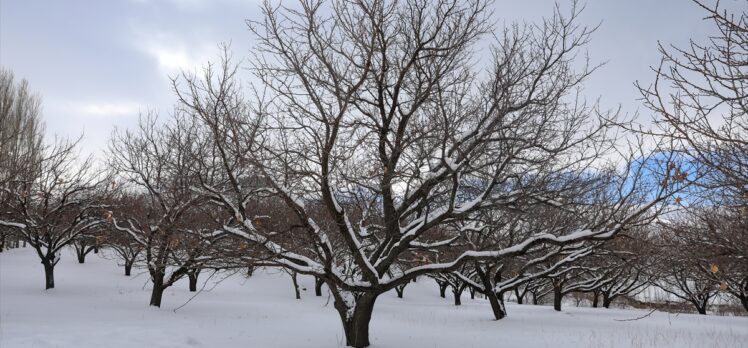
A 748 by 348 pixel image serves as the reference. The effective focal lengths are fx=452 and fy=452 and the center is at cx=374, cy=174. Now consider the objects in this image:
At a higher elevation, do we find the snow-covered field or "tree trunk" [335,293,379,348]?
"tree trunk" [335,293,379,348]

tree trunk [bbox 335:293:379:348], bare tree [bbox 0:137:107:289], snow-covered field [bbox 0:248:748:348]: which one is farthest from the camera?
bare tree [bbox 0:137:107:289]

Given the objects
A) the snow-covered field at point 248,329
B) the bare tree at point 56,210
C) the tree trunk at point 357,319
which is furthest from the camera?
the bare tree at point 56,210

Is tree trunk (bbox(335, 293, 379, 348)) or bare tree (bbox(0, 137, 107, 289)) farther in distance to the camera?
bare tree (bbox(0, 137, 107, 289))

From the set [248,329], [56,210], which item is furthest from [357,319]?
[56,210]

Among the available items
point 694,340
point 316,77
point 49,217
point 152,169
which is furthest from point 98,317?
point 694,340

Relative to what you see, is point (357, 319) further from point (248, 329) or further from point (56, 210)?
point (56, 210)

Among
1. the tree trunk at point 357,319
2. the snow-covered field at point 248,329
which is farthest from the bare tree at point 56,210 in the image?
the tree trunk at point 357,319

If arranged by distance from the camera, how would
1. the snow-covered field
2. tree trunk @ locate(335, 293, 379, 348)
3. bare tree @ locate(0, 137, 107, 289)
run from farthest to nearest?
bare tree @ locate(0, 137, 107, 289)
the snow-covered field
tree trunk @ locate(335, 293, 379, 348)

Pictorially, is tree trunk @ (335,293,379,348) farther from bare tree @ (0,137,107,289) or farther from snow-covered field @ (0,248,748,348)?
bare tree @ (0,137,107,289)

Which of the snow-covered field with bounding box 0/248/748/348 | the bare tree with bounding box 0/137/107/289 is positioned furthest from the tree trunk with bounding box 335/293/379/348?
the bare tree with bounding box 0/137/107/289

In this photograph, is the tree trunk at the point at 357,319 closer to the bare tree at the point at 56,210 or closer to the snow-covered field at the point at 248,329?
the snow-covered field at the point at 248,329

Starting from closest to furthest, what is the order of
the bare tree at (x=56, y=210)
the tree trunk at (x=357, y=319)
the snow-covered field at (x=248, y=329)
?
the tree trunk at (x=357, y=319), the snow-covered field at (x=248, y=329), the bare tree at (x=56, y=210)

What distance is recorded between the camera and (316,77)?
7.74 m

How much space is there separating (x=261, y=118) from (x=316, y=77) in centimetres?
121
